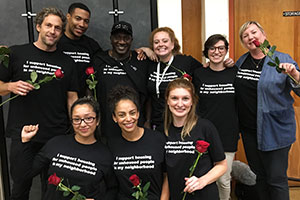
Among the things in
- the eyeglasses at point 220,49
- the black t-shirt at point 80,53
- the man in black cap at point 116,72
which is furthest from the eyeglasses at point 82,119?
the eyeglasses at point 220,49

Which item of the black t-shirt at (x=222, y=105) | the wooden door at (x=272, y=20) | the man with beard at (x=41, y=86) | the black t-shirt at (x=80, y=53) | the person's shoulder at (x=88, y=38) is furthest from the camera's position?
the wooden door at (x=272, y=20)

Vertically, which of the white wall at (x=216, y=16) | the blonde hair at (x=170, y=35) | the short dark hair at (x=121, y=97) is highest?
the white wall at (x=216, y=16)

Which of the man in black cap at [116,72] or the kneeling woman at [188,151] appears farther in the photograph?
the man in black cap at [116,72]

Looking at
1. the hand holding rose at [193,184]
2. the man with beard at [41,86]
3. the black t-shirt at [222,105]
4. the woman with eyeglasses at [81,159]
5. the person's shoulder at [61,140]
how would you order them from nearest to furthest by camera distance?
the hand holding rose at [193,184] → the woman with eyeglasses at [81,159] → the person's shoulder at [61,140] → the man with beard at [41,86] → the black t-shirt at [222,105]

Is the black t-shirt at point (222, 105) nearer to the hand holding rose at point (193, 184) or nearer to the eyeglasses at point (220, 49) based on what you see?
the eyeglasses at point (220, 49)

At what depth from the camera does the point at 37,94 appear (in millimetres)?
1984

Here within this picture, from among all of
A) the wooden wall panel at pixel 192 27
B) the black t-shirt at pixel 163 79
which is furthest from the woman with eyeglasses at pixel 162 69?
the wooden wall panel at pixel 192 27

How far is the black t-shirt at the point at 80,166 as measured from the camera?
5.42 feet

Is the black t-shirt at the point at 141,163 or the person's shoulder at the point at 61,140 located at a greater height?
the person's shoulder at the point at 61,140

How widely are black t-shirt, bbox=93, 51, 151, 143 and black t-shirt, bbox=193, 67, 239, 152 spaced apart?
49 cm

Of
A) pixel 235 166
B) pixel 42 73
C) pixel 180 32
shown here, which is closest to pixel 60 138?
pixel 42 73

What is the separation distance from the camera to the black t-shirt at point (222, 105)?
217cm

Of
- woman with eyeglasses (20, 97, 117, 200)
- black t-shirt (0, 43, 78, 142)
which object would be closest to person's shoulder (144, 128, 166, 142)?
woman with eyeglasses (20, 97, 117, 200)

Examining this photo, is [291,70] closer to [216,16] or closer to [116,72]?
[216,16]
